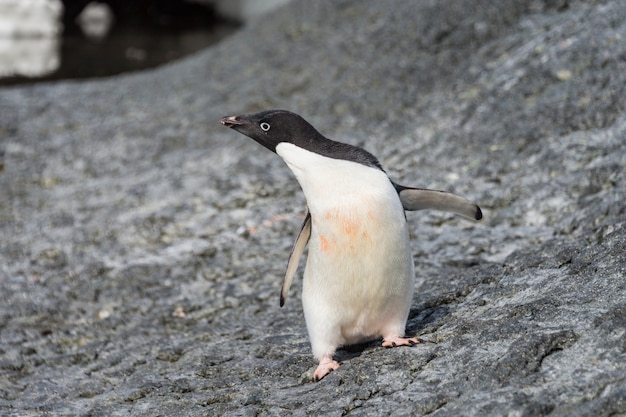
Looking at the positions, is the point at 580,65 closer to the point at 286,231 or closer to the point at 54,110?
the point at 286,231

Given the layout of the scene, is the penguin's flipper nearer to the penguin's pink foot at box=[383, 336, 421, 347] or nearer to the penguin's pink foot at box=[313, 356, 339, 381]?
the penguin's pink foot at box=[313, 356, 339, 381]

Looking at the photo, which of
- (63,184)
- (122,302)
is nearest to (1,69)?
(63,184)

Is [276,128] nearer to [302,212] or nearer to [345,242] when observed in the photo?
[345,242]

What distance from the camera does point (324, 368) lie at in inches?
133

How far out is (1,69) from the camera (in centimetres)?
1252

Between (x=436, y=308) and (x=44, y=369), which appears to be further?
(x=44, y=369)

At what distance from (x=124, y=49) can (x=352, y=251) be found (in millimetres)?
11890

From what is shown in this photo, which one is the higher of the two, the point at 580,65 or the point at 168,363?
the point at 580,65

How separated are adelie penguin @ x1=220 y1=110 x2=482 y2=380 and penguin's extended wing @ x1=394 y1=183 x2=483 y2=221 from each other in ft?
0.35

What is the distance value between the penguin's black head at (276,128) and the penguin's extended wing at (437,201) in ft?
1.49

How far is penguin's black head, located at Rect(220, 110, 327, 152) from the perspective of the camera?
348cm

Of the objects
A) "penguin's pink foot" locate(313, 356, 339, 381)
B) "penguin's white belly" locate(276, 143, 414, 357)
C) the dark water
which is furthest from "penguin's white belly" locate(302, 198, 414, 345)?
the dark water

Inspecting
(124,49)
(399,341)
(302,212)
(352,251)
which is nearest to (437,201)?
(352,251)

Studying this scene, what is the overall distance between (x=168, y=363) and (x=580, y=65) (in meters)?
A: 3.44
